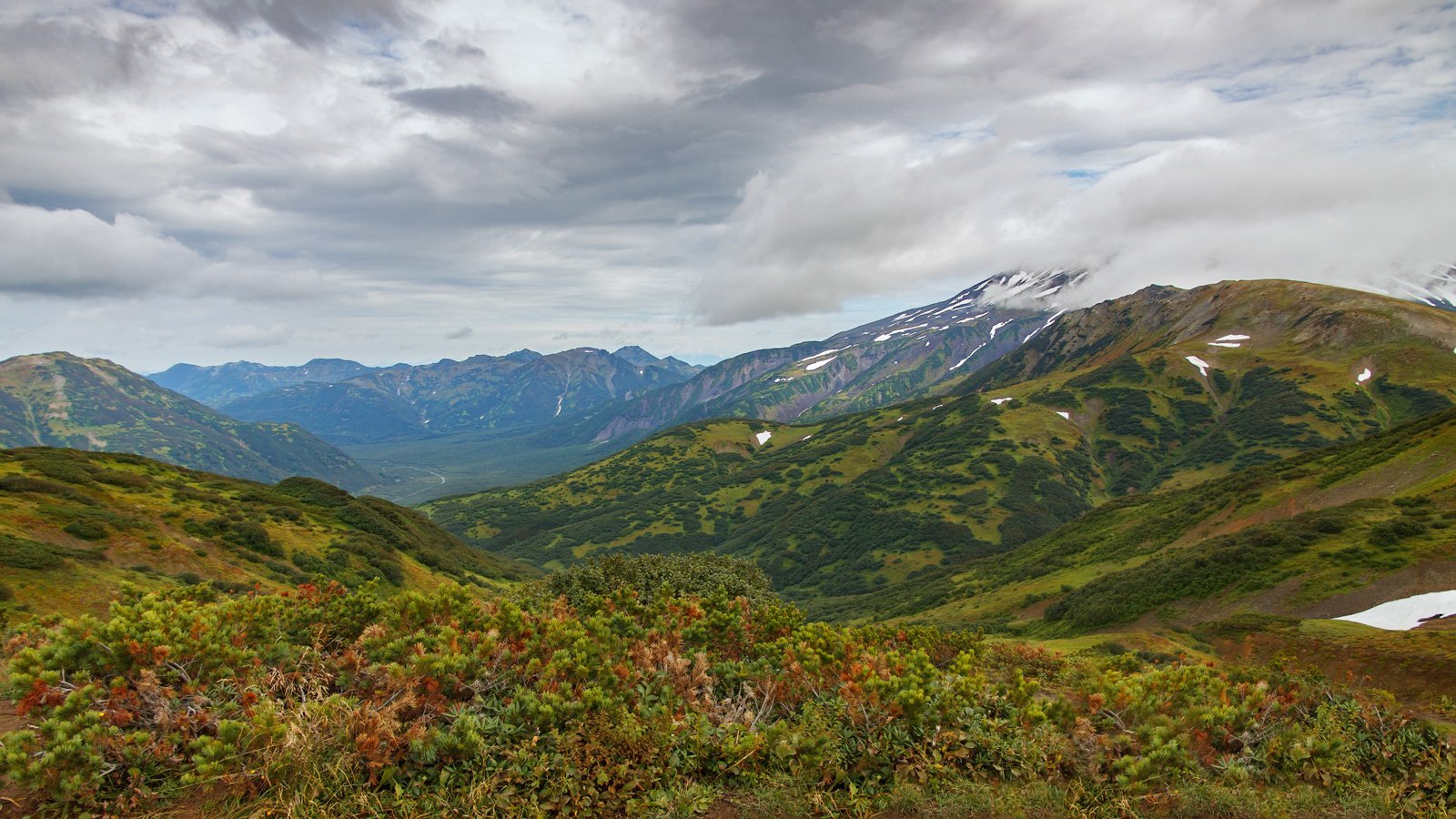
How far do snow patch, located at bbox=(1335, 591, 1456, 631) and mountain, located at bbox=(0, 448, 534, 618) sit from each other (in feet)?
170

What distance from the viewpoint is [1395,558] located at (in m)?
43.5

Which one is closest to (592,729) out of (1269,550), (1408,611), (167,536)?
(167,536)

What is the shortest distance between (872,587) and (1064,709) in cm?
16318

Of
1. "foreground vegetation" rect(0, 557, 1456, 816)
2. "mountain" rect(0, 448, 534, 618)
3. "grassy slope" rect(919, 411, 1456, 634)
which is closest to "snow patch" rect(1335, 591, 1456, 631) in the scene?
"grassy slope" rect(919, 411, 1456, 634)

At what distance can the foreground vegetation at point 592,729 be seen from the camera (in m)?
9.18

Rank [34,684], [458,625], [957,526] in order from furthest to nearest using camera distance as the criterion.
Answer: [957,526] → [458,625] → [34,684]

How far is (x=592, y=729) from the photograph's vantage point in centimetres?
1076

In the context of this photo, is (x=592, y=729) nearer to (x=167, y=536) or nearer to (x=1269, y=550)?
(x=167, y=536)

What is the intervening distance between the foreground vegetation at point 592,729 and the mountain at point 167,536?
3.60 m

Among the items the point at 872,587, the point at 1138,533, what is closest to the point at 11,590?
the point at 1138,533

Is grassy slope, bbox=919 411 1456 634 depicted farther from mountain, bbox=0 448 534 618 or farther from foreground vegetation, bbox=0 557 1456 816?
mountain, bbox=0 448 534 618

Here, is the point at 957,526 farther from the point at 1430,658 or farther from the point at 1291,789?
the point at 1291,789

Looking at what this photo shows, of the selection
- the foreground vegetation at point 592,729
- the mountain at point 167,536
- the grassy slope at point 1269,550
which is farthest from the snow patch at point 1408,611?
the mountain at point 167,536

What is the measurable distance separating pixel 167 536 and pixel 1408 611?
78132 mm
